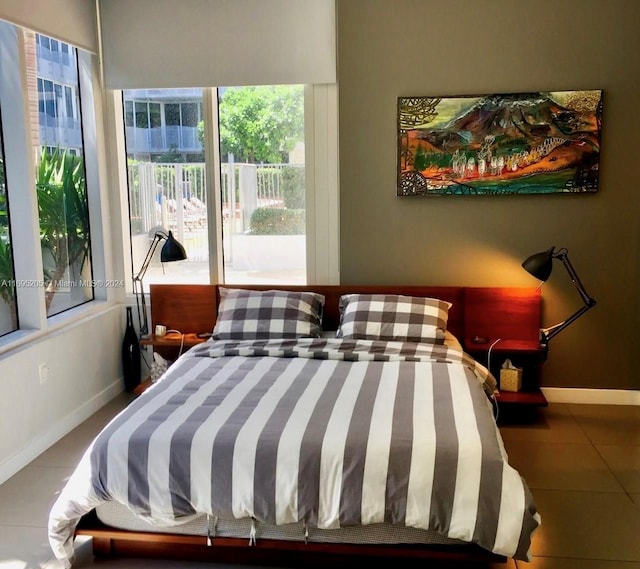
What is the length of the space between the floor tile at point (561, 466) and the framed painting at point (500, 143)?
149cm

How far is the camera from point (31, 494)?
298 centimetres

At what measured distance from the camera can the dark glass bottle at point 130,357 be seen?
4328 millimetres

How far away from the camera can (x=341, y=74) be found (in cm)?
399

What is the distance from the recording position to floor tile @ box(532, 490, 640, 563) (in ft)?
8.28

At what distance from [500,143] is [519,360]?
1.34 meters

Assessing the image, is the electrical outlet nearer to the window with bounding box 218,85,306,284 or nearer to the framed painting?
the window with bounding box 218,85,306,284

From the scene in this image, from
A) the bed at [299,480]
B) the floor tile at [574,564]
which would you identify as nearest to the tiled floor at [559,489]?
the floor tile at [574,564]

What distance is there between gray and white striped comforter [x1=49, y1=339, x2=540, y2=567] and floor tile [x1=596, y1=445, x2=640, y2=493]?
98cm

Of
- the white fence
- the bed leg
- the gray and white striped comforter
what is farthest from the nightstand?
the bed leg

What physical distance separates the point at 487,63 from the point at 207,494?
2.93 metres

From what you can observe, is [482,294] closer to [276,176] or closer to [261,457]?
[276,176]

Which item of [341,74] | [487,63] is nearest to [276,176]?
[341,74]

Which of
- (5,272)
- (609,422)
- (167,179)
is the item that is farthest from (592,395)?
(5,272)

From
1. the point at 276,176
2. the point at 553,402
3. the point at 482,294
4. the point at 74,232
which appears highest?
the point at 276,176
